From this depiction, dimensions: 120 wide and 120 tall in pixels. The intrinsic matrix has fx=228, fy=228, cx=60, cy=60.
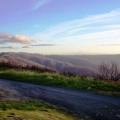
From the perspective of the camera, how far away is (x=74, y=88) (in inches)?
815

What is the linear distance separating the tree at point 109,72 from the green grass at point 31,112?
53.2ft

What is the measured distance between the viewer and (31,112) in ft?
37.7

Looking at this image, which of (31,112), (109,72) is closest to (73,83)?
(109,72)

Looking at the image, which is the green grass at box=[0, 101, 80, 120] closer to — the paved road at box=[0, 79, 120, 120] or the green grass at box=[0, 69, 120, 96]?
the paved road at box=[0, 79, 120, 120]

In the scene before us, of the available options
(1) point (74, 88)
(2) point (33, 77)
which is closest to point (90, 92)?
(1) point (74, 88)

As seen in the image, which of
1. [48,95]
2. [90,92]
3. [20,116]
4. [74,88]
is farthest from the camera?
[74,88]

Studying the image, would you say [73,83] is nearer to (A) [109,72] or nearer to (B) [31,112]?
(A) [109,72]

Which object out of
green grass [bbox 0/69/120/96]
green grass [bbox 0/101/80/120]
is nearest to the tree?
green grass [bbox 0/69/120/96]

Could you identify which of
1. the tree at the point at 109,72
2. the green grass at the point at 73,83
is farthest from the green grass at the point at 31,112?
the tree at the point at 109,72

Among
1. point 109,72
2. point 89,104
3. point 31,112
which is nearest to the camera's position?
point 31,112

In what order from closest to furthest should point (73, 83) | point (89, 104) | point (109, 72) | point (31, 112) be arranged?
point (31, 112) → point (89, 104) → point (73, 83) → point (109, 72)

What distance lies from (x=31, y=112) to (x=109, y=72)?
2066 cm

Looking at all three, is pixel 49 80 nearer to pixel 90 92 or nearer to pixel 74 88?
pixel 74 88

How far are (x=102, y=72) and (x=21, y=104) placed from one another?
19.9m
